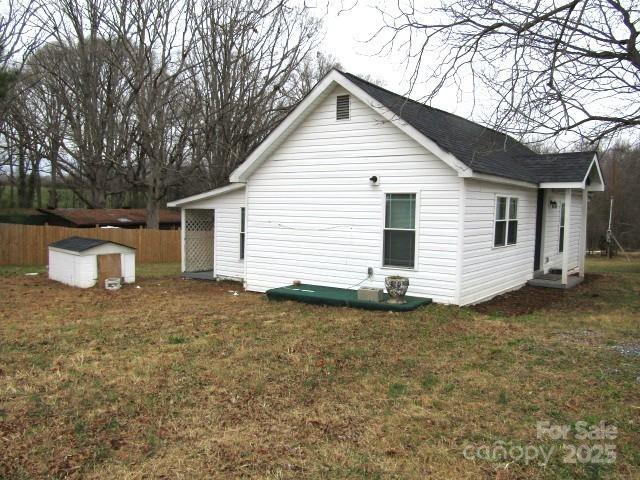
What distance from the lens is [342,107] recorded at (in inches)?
417

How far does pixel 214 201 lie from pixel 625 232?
31.1 meters

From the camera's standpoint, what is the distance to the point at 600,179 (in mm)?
14680

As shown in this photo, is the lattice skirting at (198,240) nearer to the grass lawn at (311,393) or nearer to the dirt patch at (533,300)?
the grass lawn at (311,393)

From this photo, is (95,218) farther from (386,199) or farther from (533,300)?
(533,300)

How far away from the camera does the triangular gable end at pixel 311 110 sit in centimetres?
909

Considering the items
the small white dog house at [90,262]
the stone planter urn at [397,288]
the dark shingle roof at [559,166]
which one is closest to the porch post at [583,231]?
the dark shingle roof at [559,166]

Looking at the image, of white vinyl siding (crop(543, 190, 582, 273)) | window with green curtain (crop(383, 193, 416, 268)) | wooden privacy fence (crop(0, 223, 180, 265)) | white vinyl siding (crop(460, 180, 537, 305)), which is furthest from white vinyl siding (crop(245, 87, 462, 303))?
wooden privacy fence (crop(0, 223, 180, 265))

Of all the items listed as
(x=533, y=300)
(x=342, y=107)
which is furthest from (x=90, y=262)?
(x=533, y=300)

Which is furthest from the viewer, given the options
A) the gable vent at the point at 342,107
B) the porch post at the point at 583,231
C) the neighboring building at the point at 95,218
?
the neighboring building at the point at 95,218

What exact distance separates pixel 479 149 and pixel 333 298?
4.84 meters

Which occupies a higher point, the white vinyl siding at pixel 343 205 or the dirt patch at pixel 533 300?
the white vinyl siding at pixel 343 205

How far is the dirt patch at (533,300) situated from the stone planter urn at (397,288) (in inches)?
61.9

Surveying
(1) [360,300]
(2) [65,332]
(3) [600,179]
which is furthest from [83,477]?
(3) [600,179]

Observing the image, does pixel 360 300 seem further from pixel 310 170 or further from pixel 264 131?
pixel 264 131
